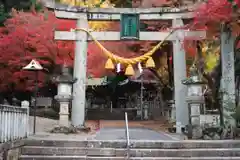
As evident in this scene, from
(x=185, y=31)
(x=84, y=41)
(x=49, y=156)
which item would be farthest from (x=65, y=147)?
(x=185, y=31)

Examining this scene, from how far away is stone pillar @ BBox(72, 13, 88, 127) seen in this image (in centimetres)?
1583

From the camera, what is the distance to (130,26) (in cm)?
1609

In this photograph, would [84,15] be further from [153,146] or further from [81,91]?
A: [153,146]

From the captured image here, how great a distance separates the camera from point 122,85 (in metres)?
35.1

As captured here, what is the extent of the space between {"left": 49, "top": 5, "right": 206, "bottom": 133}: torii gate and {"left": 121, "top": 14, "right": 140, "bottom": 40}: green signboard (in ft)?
0.63

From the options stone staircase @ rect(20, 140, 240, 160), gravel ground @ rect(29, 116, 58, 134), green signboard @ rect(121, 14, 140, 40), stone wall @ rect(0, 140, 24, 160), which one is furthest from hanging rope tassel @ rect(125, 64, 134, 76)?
stone wall @ rect(0, 140, 24, 160)

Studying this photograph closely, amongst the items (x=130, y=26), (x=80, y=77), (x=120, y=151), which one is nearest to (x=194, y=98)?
(x=130, y=26)

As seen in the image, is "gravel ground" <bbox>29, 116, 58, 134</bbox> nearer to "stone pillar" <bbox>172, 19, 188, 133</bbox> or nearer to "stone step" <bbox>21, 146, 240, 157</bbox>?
"stone step" <bbox>21, 146, 240, 157</bbox>

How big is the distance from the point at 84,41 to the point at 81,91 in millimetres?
2442

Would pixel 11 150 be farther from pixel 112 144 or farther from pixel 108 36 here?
pixel 108 36

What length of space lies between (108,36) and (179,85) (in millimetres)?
4178

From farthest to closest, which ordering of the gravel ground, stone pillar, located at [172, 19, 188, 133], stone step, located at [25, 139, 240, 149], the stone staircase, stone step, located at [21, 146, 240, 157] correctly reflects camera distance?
1. the gravel ground
2. stone pillar, located at [172, 19, 188, 133]
3. stone step, located at [25, 139, 240, 149]
4. stone step, located at [21, 146, 240, 157]
5. the stone staircase

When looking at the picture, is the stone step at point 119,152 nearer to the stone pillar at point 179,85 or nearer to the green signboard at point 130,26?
the stone pillar at point 179,85

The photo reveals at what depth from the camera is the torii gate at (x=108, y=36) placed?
15.9 meters
